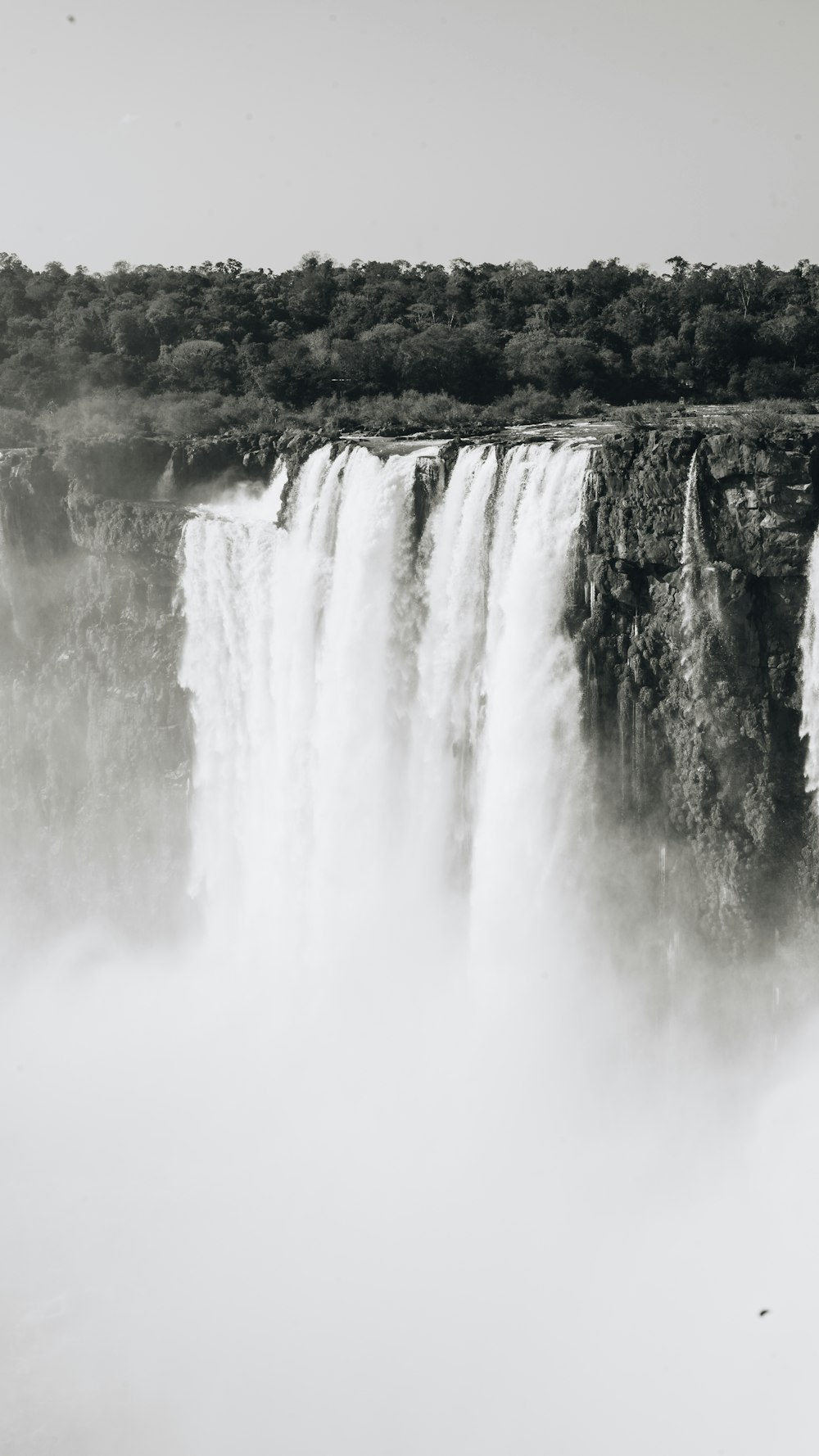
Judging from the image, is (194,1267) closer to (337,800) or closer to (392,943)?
(392,943)

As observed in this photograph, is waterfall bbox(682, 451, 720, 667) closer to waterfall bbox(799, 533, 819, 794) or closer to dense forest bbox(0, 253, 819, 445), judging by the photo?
waterfall bbox(799, 533, 819, 794)

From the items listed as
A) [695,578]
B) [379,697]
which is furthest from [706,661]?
[379,697]

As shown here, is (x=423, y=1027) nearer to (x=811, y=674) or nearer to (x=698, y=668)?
(x=698, y=668)

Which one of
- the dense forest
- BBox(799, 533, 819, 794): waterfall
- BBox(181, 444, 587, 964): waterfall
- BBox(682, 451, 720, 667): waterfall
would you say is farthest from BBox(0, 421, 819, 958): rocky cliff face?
the dense forest

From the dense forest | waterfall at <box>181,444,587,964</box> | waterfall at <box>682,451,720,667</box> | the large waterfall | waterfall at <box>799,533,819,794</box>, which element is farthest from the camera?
the dense forest

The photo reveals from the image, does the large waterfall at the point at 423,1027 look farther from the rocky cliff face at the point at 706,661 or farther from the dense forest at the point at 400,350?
the dense forest at the point at 400,350

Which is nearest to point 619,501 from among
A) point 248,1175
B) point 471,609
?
point 471,609
